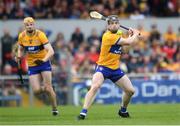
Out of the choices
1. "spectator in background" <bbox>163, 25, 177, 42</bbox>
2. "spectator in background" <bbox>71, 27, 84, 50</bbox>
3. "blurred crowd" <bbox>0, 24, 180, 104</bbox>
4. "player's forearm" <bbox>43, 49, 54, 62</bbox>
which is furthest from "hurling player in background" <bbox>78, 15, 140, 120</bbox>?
"spectator in background" <bbox>163, 25, 177, 42</bbox>

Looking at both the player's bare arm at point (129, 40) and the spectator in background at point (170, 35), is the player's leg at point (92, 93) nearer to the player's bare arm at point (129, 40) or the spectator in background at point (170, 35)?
the player's bare arm at point (129, 40)

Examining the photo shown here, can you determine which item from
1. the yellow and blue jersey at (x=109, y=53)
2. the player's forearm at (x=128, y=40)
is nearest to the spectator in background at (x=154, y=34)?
the yellow and blue jersey at (x=109, y=53)

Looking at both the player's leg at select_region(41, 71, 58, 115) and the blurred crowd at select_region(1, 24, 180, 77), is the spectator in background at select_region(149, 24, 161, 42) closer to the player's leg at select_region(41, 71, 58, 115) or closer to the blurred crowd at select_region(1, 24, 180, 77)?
the blurred crowd at select_region(1, 24, 180, 77)

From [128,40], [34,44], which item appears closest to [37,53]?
[34,44]

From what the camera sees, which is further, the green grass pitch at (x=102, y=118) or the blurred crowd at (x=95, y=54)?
the blurred crowd at (x=95, y=54)

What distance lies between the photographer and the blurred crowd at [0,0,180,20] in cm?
3041

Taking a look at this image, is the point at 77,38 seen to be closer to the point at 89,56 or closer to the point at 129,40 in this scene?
the point at 89,56

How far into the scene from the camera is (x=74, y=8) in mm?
30891

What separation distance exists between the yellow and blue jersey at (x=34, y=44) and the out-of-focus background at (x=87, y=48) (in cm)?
747

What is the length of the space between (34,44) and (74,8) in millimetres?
11747

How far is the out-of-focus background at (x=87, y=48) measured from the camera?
27.2m

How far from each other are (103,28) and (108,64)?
12.7 meters

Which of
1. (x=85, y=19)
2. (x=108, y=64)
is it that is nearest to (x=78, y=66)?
(x=85, y=19)

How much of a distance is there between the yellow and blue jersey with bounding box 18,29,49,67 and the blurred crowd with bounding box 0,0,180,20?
1073cm
